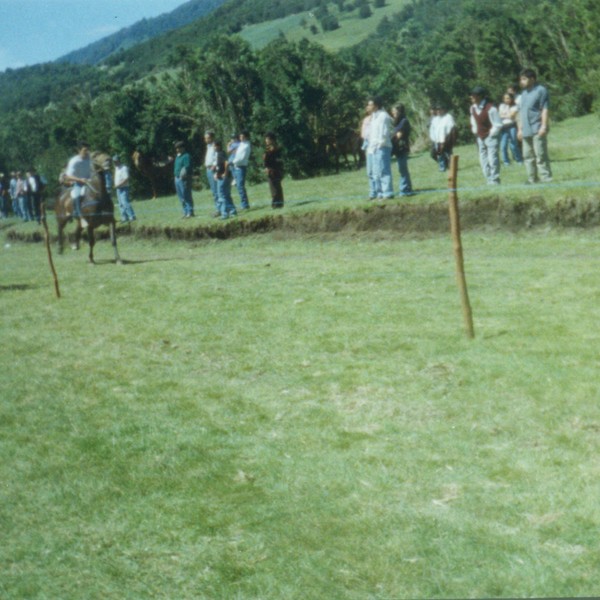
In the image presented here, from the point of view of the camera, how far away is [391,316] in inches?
479

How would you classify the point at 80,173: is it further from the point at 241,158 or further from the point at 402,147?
the point at 402,147

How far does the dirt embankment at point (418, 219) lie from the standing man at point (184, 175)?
181cm

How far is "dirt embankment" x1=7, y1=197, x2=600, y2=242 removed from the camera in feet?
57.4

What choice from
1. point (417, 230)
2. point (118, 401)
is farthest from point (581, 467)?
point (417, 230)

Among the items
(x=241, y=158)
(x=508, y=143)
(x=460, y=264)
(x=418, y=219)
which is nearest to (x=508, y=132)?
(x=508, y=143)

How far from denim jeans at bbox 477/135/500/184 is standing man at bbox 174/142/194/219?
8948 millimetres

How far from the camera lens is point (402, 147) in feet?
69.1

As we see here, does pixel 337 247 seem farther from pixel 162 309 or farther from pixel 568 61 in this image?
pixel 568 61

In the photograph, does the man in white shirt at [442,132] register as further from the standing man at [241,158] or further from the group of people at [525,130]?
the standing man at [241,158]

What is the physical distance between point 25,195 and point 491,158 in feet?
93.2

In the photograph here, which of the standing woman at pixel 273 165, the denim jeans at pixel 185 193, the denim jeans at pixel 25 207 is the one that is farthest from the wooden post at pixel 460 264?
the denim jeans at pixel 25 207

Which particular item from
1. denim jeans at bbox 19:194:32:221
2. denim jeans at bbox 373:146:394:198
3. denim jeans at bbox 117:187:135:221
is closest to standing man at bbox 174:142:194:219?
denim jeans at bbox 117:187:135:221

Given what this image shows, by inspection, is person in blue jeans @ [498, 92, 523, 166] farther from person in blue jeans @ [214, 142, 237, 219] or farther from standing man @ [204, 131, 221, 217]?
standing man @ [204, 131, 221, 217]

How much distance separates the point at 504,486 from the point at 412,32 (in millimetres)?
83664
